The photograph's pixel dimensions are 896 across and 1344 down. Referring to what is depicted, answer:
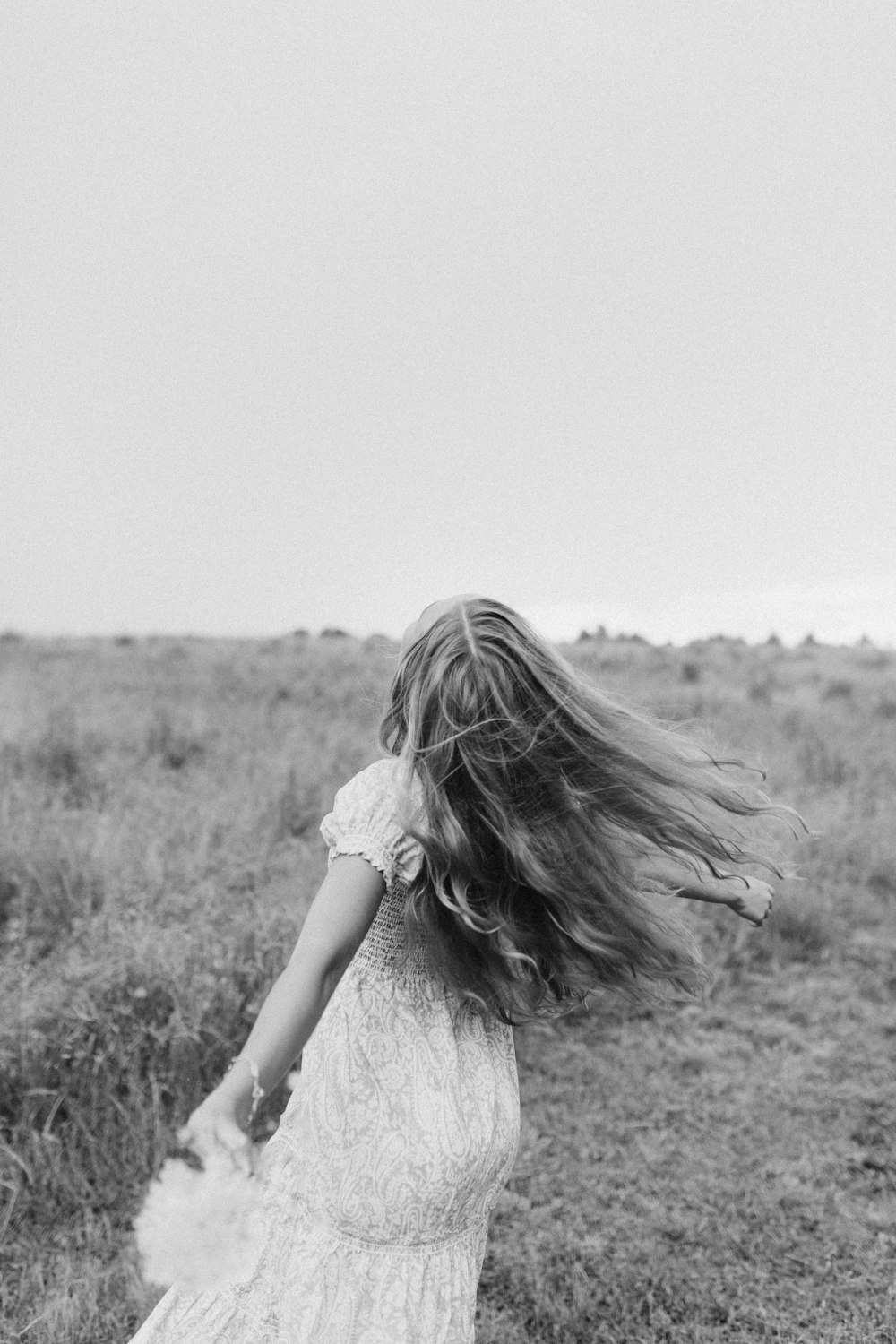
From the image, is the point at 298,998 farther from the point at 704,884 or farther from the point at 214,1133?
the point at 704,884

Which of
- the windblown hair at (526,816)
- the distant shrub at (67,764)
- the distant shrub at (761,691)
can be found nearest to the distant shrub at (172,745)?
the distant shrub at (67,764)

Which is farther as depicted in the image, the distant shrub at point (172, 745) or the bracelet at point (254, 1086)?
the distant shrub at point (172, 745)

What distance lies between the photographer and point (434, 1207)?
172 centimetres

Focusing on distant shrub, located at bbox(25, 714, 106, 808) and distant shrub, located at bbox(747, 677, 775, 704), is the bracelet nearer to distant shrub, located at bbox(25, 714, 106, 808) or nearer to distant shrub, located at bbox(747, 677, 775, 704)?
distant shrub, located at bbox(25, 714, 106, 808)

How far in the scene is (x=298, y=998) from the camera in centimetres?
146

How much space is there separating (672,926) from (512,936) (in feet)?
1.50

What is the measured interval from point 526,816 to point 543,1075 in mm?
2755

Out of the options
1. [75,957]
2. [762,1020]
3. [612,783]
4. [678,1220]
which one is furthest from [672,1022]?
[612,783]

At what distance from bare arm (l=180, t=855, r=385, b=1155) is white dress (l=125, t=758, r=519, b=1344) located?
52mm

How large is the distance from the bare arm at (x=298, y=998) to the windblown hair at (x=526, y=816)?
Answer: 0.15 meters

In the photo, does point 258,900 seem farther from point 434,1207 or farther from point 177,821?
point 434,1207

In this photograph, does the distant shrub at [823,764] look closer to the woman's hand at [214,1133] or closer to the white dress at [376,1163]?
the white dress at [376,1163]

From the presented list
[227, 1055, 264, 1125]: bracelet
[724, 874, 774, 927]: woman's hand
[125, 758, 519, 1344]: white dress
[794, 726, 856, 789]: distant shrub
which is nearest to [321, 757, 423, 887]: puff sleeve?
[125, 758, 519, 1344]: white dress

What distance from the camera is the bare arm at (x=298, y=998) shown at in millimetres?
1271
